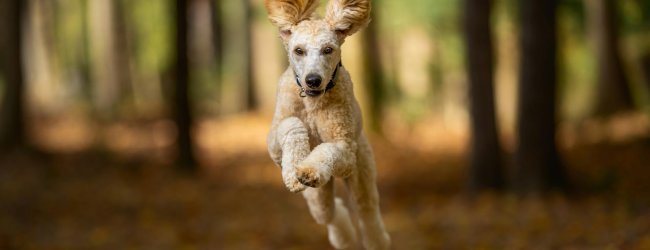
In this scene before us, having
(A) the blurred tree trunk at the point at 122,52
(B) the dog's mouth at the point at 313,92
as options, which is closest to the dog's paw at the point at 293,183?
(B) the dog's mouth at the point at 313,92

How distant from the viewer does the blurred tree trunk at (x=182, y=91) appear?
17094 millimetres

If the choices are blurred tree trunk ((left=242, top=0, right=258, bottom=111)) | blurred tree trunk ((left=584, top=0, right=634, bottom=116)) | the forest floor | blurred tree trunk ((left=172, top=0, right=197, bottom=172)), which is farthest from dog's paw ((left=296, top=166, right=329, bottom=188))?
blurred tree trunk ((left=242, top=0, right=258, bottom=111))

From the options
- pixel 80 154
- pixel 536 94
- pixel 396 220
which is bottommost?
pixel 80 154

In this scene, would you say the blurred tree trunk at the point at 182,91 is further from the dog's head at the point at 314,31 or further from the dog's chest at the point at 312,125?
the dog's head at the point at 314,31

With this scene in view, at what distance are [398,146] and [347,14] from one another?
17597 mm

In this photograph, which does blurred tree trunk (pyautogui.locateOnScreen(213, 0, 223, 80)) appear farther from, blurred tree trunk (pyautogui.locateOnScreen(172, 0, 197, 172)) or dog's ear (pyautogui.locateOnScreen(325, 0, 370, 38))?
dog's ear (pyautogui.locateOnScreen(325, 0, 370, 38))

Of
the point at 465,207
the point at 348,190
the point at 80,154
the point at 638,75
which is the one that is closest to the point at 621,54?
the point at 638,75

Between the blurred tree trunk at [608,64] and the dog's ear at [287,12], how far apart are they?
16.7m

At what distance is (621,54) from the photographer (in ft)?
69.4

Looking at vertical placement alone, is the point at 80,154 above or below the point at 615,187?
below

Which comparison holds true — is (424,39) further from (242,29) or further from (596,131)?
(596,131)

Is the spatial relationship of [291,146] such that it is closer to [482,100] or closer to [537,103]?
[537,103]

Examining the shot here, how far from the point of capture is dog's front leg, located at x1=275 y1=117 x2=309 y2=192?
4.20 m

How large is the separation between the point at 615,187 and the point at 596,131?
20.2ft
